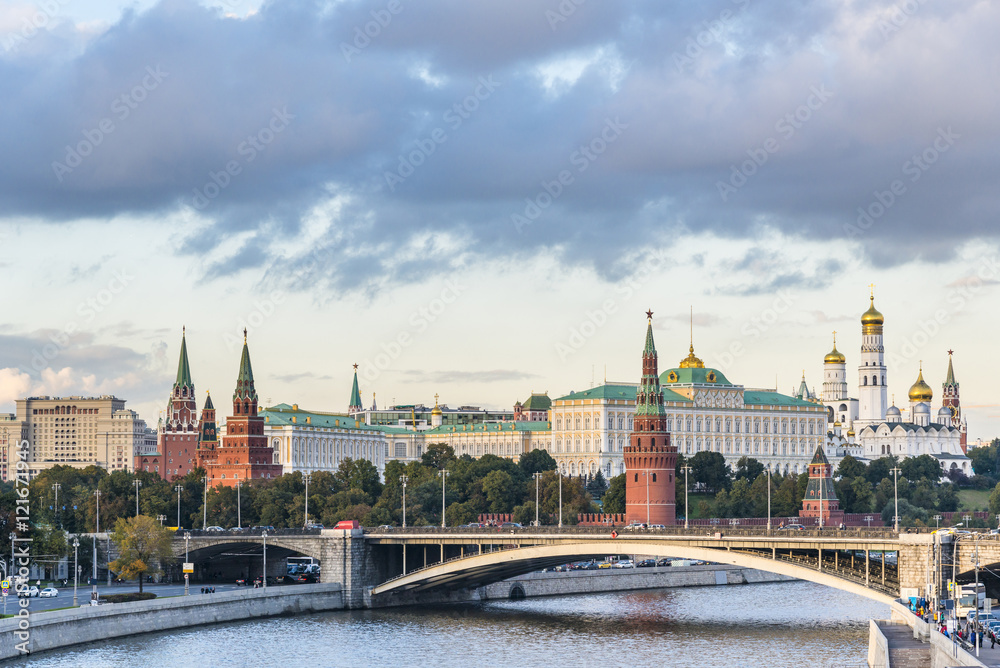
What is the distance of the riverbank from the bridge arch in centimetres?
361

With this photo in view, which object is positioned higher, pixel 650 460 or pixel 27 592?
pixel 650 460

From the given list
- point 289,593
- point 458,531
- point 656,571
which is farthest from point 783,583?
point 289,593

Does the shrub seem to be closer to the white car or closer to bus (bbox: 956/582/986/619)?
the white car

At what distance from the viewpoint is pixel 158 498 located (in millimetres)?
159000

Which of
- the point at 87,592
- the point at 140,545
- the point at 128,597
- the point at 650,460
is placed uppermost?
the point at 650,460

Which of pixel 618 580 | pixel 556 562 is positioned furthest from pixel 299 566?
pixel 556 562

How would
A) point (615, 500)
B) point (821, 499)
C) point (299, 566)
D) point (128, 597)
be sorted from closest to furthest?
point (128, 597) → point (299, 566) → point (615, 500) → point (821, 499)

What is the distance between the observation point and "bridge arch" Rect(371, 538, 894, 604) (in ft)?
300

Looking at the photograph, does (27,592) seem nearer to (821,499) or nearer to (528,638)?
(528,638)

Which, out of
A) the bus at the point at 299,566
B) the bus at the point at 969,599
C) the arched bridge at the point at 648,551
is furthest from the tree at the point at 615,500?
the bus at the point at 969,599

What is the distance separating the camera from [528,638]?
92438mm

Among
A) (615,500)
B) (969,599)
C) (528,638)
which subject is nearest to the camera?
(969,599)

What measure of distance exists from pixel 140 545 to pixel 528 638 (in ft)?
103

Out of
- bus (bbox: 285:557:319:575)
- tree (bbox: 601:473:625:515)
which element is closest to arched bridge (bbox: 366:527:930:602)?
bus (bbox: 285:557:319:575)
